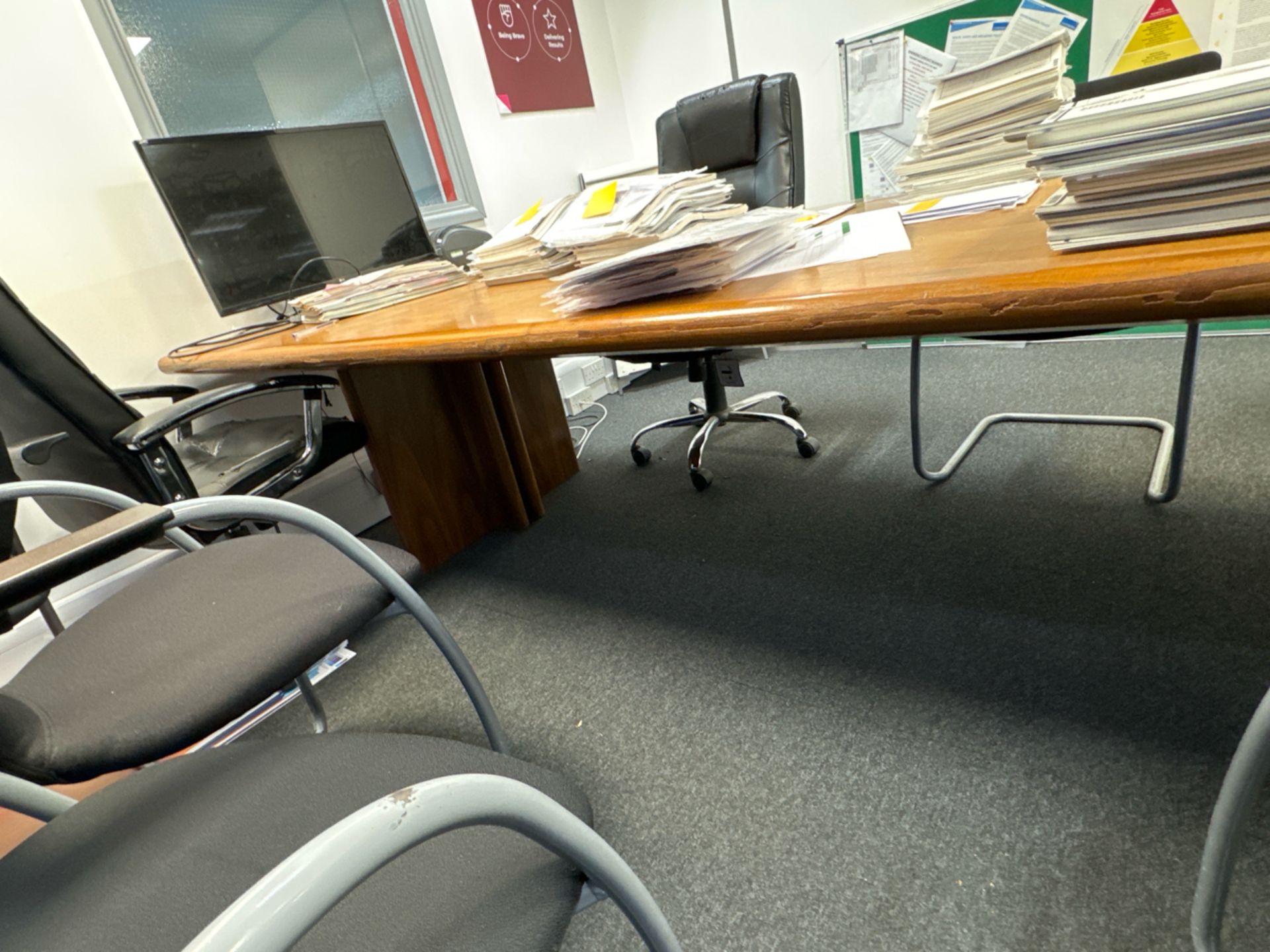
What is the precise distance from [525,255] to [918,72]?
2277 mm

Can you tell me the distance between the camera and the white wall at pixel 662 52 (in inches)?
119

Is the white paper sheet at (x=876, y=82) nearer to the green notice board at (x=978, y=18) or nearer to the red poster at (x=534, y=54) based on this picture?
the green notice board at (x=978, y=18)

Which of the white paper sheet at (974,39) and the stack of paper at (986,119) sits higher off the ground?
the white paper sheet at (974,39)

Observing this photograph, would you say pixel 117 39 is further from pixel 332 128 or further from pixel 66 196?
pixel 332 128

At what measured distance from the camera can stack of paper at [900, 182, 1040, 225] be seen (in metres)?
0.87

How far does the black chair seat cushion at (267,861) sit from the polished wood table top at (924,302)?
1.41ft

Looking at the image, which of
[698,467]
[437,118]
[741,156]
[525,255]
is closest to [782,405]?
[698,467]

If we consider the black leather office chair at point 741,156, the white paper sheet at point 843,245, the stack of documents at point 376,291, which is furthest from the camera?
the black leather office chair at point 741,156

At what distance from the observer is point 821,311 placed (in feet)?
1.72

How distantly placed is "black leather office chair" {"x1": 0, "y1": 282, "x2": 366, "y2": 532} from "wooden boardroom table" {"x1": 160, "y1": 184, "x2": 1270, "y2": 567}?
0.53 feet

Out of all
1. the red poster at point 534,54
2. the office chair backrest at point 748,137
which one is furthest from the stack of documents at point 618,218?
the red poster at point 534,54

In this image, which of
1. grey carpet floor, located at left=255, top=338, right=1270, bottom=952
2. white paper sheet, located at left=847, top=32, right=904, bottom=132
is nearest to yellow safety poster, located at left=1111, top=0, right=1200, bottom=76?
white paper sheet, located at left=847, top=32, right=904, bottom=132

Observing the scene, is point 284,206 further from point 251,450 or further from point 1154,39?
point 1154,39

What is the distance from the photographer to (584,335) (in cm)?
67
